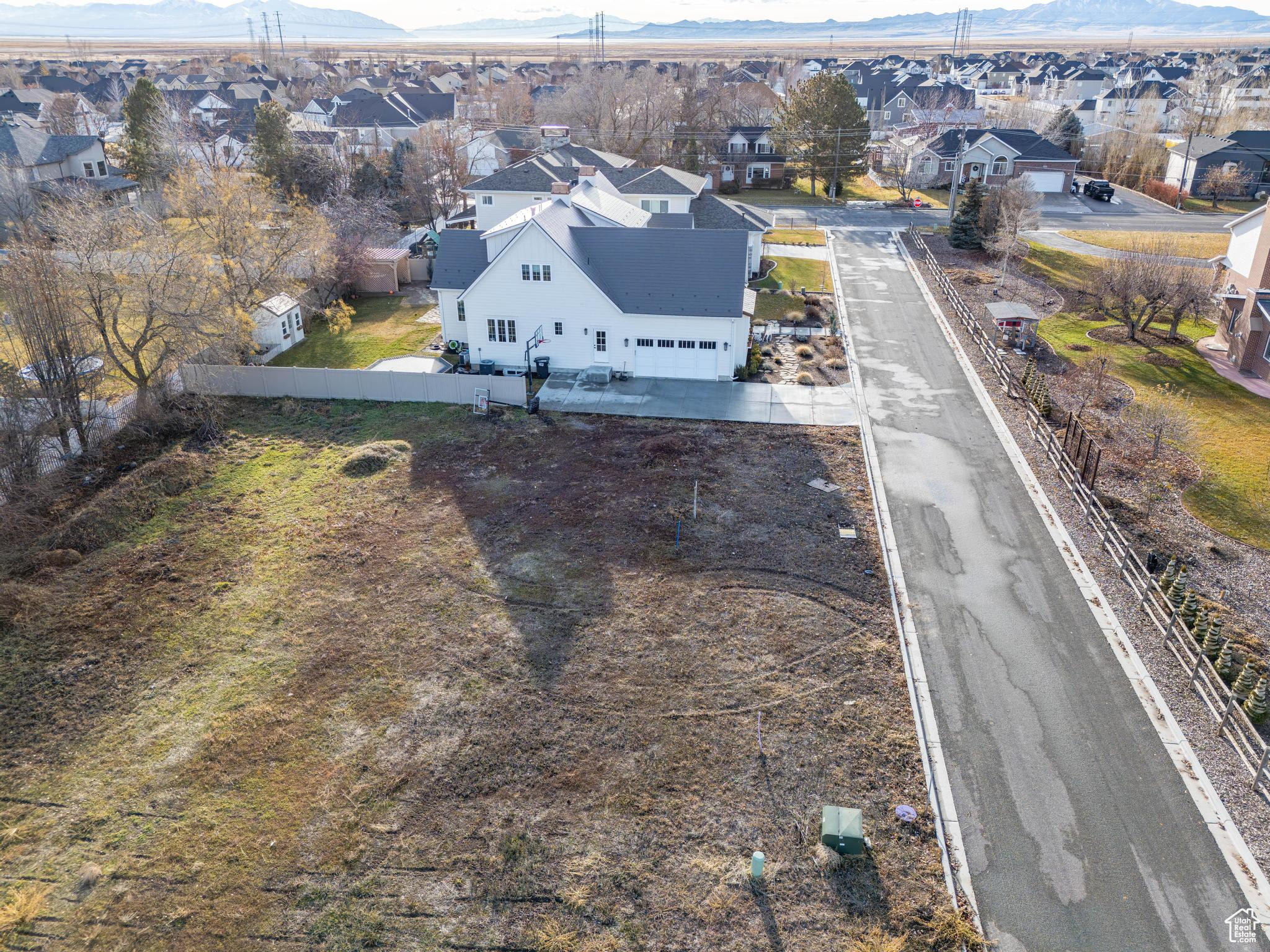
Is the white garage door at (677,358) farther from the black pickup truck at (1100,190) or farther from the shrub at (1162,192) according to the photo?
the shrub at (1162,192)

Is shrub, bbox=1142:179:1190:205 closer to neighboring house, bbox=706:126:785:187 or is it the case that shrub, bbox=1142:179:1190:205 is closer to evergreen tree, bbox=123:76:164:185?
neighboring house, bbox=706:126:785:187

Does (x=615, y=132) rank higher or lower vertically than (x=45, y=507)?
higher

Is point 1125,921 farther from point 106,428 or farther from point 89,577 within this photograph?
point 106,428

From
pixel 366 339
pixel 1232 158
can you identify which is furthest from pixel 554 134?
pixel 1232 158

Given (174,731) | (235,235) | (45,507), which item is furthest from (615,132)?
(174,731)

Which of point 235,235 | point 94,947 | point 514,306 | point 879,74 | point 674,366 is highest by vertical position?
point 879,74

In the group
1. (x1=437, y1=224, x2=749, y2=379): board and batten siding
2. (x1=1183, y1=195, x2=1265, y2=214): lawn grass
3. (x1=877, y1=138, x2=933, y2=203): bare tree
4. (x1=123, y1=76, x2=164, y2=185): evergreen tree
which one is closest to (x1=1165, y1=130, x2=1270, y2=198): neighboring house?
(x1=1183, y1=195, x2=1265, y2=214): lawn grass
